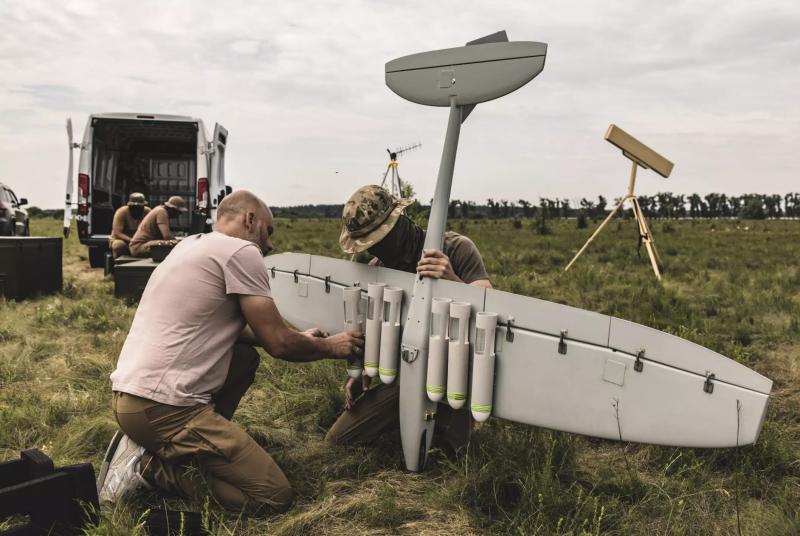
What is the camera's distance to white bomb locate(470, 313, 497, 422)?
3.22 metres

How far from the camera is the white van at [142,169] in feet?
35.8

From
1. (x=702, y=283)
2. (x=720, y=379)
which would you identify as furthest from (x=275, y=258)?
(x=702, y=283)

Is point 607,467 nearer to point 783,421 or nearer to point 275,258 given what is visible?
point 783,421

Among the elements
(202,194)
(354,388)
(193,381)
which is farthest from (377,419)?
(202,194)

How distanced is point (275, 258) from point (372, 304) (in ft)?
4.35

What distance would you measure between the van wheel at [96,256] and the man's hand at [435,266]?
36.7ft

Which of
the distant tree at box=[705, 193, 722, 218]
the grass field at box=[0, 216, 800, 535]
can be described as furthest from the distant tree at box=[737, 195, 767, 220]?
the grass field at box=[0, 216, 800, 535]

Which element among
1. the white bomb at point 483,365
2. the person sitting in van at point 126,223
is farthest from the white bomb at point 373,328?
the person sitting in van at point 126,223

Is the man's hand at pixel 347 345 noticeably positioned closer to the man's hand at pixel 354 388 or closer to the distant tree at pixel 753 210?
the man's hand at pixel 354 388

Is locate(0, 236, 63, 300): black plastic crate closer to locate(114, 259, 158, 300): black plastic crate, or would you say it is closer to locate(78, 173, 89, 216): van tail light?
locate(114, 259, 158, 300): black plastic crate

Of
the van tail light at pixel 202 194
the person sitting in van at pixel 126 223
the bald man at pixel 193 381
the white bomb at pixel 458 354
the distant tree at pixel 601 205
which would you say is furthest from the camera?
the distant tree at pixel 601 205

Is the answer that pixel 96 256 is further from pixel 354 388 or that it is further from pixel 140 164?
pixel 354 388

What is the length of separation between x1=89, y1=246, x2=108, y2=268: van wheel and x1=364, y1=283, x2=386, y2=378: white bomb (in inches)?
430

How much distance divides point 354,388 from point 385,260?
86cm
